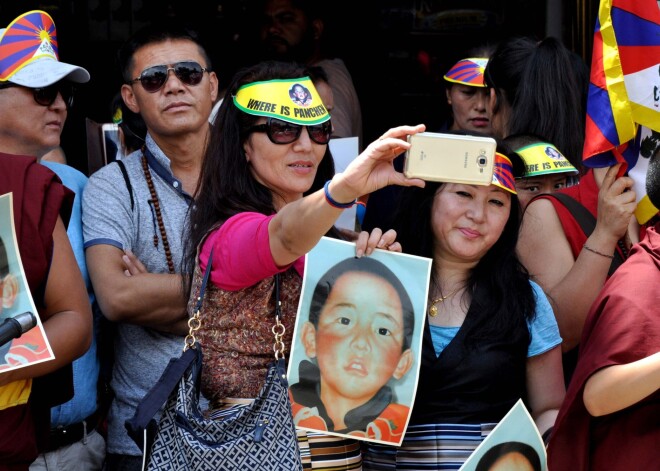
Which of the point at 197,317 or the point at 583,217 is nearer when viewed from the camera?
the point at 197,317

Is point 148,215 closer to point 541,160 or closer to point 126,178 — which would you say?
point 126,178

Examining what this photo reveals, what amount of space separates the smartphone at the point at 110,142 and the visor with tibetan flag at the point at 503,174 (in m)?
1.82

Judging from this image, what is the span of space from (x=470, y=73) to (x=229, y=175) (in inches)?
73.9

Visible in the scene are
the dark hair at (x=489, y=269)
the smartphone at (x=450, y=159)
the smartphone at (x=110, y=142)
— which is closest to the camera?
the smartphone at (x=450, y=159)

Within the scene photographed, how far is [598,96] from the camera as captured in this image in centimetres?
321

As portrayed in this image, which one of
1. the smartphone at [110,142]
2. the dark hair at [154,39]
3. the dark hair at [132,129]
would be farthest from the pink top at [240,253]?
the smartphone at [110,142]

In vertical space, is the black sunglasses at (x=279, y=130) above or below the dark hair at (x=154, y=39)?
below

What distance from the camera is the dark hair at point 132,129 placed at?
14.1 ft

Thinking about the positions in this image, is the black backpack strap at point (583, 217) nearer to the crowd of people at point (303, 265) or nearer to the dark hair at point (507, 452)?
the crowd of people at point (303, 265)

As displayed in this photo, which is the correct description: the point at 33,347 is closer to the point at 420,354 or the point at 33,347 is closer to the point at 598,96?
the point at 420,354

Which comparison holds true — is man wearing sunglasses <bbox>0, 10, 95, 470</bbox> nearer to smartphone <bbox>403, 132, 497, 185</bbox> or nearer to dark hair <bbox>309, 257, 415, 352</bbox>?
dark hair <bbox>309, 257, 415, 352</bbox>

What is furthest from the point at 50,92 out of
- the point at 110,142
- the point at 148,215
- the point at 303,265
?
the point at 303,265

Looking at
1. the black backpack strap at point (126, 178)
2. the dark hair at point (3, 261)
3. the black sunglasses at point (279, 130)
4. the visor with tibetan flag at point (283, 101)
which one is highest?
the visor with tibetan flag at point (283, 101)

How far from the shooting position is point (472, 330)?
308 centimetres
